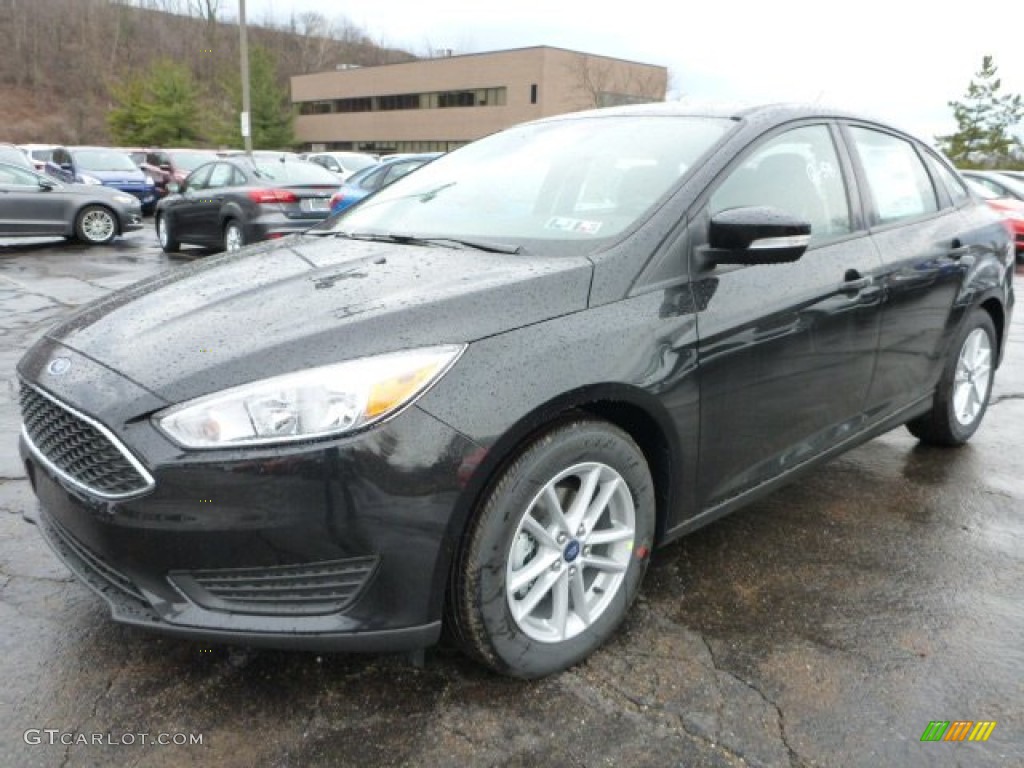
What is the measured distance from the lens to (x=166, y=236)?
1216 centimetres

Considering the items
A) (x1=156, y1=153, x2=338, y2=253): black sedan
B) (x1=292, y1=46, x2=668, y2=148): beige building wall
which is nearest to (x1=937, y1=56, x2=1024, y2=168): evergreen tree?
→ (x1=292, y1=46, x2=668, y2=148): beige building wall

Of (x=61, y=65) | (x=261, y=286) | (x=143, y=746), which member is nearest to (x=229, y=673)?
(x=143, y=746)

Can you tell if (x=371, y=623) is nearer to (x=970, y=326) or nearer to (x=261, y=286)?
(x=261, y=286)

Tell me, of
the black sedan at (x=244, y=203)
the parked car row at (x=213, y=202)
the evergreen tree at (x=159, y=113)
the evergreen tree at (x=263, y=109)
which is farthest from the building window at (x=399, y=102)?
the black sedan at (x=244, y=203)

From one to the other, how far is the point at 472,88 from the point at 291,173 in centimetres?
4623

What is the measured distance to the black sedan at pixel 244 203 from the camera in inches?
396

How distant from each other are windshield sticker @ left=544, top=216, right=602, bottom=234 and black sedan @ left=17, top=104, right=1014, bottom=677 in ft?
0.07

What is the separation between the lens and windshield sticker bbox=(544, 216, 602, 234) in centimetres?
251

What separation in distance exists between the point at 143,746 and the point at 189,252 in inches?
464

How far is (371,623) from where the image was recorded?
1.92 meters

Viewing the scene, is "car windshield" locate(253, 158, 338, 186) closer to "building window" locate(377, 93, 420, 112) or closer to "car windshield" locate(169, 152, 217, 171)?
"car windshield" locate(169, 152, 217, 171)

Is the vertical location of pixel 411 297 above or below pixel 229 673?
above

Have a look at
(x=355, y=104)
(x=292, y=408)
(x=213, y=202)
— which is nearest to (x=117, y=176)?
(x=213, y=202)

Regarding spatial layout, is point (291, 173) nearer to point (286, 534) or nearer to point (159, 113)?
point (286, 534)
